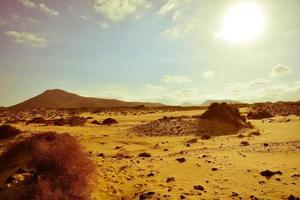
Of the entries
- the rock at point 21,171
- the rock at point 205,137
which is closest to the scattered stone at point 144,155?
the rock at point 205,137

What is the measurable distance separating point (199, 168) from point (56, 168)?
642 cm

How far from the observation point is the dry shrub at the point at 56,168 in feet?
30.0

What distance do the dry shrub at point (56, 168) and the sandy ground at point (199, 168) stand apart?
878mm

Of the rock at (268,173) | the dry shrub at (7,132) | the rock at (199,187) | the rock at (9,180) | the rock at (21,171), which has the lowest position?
the rock at (199,187)

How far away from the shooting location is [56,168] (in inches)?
400

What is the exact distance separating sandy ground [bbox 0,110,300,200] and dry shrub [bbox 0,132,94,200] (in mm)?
878

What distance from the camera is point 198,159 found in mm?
15703

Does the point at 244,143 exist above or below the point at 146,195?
above

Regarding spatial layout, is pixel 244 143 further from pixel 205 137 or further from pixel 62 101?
pixel 62 101

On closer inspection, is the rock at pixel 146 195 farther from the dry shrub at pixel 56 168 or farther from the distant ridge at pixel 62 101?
the distant ridge at pixel 62 101

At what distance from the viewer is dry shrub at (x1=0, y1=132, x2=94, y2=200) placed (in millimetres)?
9148

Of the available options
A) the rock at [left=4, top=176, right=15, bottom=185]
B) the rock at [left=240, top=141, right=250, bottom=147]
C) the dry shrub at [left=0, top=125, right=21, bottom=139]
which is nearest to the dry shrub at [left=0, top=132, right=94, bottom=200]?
the rock at [left=4, top=176, right=15, bottom=185]

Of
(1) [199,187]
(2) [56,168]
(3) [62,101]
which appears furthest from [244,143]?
(3) [62,101]

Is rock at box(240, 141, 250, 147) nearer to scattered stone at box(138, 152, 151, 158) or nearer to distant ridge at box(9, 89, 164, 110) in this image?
scattered stone at box(138, 152, 151, 158)
